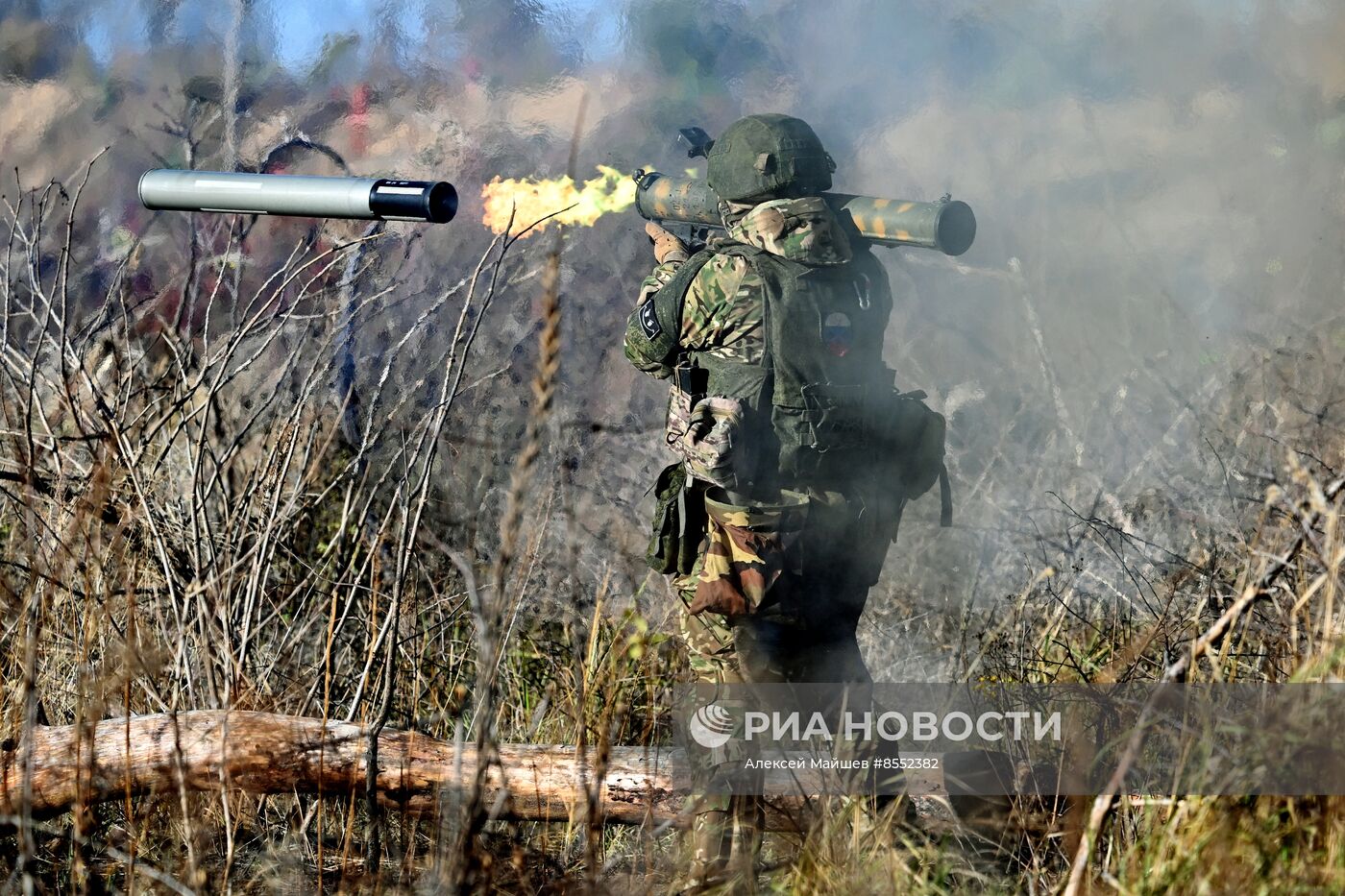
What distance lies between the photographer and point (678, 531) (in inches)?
133

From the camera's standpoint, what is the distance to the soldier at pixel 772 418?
3.24m

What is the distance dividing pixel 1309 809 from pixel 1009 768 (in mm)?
905

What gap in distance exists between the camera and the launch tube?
2783 mm

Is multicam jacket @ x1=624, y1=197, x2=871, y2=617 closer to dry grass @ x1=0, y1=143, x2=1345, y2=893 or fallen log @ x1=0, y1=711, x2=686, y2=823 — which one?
dry grass @ x1=0, y1=143, x2=1345, y2=893

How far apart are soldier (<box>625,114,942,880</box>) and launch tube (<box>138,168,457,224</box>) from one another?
0.78 metres

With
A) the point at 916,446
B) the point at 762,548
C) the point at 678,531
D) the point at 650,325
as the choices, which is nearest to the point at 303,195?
the point at 650,325

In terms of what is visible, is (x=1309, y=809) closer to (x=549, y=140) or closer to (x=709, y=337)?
(x=709, y=337)

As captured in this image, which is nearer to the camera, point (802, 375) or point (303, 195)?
Result: point (303, 195)

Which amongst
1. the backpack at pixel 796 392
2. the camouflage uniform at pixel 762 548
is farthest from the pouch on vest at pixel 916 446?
the camouflage uniform at pixel 762 548

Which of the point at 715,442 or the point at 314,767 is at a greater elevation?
the point at 715,442

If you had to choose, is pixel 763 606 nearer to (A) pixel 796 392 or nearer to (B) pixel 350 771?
(A) pixel 796 392

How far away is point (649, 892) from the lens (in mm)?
2332

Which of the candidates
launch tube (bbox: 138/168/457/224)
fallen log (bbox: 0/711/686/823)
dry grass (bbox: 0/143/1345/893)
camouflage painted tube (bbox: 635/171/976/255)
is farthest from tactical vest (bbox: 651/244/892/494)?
fallen log (bbox: 0/711/686/823)

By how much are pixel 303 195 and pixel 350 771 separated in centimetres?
141
